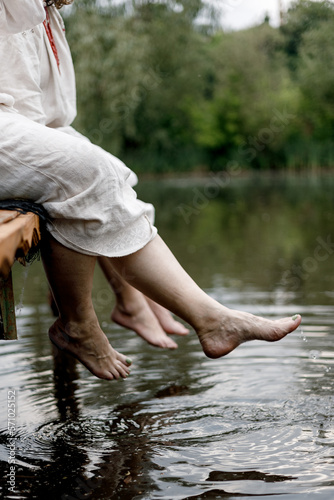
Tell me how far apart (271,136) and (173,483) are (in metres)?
32.6

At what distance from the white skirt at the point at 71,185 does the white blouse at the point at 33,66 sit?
118mm

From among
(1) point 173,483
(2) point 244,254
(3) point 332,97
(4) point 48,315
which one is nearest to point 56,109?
(1) point 173,483

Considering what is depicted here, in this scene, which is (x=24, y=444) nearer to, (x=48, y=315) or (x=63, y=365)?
(x=63, y=365)

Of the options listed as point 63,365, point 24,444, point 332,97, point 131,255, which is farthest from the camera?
point 332,97

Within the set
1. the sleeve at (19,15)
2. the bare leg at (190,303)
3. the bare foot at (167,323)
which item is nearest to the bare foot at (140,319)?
the bare foot at (167,323)

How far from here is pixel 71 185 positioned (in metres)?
1.86

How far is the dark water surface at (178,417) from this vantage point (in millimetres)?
1819

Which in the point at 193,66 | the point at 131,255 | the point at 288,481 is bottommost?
the point at 288,481

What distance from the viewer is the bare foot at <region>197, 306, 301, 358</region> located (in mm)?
2123

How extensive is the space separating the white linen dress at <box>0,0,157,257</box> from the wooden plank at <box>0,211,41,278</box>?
10cm

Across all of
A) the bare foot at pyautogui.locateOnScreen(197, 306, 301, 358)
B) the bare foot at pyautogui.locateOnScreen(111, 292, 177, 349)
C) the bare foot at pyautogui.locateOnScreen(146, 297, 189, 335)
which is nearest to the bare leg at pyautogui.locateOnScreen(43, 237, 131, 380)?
the bare foot at pyautogui.locateOnScreen(197, 306, 301, 358)

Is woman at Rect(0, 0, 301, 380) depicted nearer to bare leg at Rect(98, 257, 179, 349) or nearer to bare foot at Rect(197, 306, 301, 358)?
bare foot at Rect(197, 306, 301, 358)

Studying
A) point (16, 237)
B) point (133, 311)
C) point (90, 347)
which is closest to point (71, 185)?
point (16, 237)

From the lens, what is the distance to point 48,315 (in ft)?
14.2
